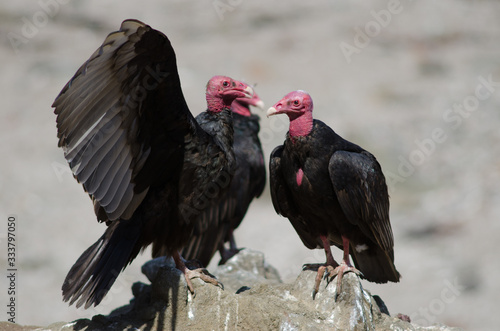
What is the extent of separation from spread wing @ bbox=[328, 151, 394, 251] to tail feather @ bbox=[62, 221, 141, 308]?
1.48 metres

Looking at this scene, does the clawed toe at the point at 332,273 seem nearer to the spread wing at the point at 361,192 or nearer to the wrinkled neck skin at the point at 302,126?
the spread wing at the point at 361,192

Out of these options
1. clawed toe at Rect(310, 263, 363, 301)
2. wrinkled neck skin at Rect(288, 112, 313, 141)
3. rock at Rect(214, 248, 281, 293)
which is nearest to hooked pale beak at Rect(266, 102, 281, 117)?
wrinkled neck skin at Rect(288, 112, 313, 141)

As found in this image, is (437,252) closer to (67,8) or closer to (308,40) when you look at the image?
(308,40)

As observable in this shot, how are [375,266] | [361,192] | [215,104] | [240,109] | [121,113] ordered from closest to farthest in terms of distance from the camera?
[121,113] → [361,192] → [375,266] → [215,104] → [240,109]

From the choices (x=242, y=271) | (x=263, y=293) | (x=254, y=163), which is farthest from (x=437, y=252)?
(x=263, y=293)

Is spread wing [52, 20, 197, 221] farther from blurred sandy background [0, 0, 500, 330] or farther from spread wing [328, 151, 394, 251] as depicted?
blurred sandy background [0, 0, 500, 330]

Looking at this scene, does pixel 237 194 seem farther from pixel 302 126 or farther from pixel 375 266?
pixel 302 126

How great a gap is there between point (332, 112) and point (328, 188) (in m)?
11.7

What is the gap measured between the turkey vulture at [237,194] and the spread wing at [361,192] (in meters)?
2.27

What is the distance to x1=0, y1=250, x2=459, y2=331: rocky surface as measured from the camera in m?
4.31

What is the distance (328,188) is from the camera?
4695mm

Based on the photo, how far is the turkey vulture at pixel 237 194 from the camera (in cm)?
709

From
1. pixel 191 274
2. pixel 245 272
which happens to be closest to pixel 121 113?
pixel 191 274

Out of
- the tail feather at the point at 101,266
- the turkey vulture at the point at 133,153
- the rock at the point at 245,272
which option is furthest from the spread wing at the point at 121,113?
the rock at the point at 245,272
